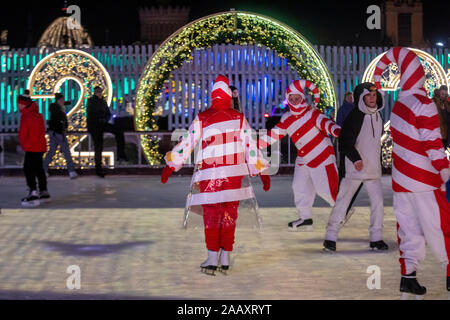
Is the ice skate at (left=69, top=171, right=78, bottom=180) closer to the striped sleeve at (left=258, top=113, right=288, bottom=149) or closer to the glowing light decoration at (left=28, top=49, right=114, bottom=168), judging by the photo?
the glowing light decoration at (left=28, top=49, right=114, bottom=168)

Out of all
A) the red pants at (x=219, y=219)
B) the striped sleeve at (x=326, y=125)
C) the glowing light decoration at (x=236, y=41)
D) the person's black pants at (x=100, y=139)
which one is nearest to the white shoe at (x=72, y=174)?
the person's black pants at (x=100, y=139)

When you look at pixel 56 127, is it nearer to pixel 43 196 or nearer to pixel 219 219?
pixel 43 196

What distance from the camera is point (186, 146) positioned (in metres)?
7.70

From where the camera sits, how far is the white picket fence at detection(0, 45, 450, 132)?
2060 centimetres

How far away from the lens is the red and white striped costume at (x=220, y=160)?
7504 mm

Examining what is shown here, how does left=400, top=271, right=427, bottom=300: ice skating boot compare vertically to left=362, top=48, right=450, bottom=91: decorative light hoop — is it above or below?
below

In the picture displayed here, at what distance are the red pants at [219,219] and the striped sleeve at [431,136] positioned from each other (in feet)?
6.05

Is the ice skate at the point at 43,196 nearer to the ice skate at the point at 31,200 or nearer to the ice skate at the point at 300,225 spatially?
the ice skate at the point at 31,200

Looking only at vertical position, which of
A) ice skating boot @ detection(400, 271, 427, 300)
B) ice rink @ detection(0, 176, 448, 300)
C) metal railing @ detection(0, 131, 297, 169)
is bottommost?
ice rink @ detection(0, 176, 448, 300)

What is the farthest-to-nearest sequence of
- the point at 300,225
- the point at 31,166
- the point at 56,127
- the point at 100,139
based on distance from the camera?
1. the point at 100,139
2. the point at 56,127
3. the point at 31,166
4. the point at 300,225

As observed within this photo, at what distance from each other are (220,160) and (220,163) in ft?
0.09

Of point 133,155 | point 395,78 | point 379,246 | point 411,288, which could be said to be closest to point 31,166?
point 379,246

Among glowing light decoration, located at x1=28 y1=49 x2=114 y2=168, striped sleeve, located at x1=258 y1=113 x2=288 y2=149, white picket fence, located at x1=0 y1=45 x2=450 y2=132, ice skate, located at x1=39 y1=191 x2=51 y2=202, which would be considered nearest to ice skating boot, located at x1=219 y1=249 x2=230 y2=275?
striped sleeve, located at x1=258 y1=113 x2=288 y2=149

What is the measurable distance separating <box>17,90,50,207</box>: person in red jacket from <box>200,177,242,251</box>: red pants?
16.3 ft
